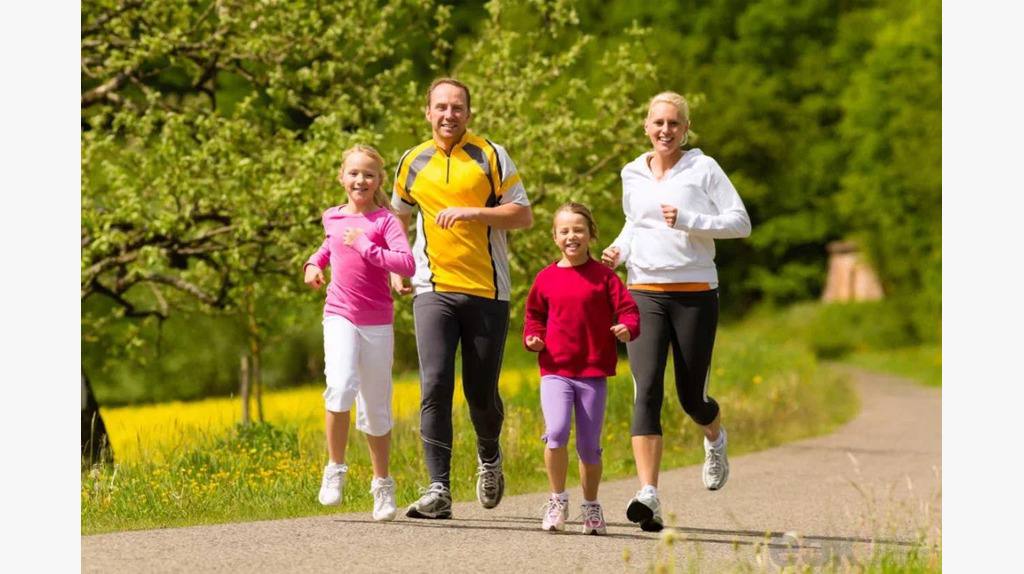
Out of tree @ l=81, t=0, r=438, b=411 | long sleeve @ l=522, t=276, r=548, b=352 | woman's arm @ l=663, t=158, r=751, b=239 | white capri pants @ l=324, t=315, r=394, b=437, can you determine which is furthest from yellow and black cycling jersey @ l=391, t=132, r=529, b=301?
tree @ l=81, t=0, r=438, b=411

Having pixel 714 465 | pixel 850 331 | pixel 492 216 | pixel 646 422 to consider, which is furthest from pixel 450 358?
pixel 850 331

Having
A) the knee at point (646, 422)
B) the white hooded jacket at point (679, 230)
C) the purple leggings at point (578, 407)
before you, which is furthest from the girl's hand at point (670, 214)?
the knee at point (646, 422)

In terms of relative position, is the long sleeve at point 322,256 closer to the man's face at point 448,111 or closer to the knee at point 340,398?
the knee at point 340,398

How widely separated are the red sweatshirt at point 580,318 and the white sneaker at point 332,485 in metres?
1.21

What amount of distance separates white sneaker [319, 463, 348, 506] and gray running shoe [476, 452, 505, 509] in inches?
31.3

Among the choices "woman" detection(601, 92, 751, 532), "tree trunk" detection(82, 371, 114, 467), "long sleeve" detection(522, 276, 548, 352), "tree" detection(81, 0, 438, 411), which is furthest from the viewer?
"tree" detection(81, 0, 438, 411)

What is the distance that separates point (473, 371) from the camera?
308 inches

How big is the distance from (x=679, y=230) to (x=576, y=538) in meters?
1.63

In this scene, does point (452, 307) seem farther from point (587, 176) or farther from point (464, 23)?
point (464, 23)

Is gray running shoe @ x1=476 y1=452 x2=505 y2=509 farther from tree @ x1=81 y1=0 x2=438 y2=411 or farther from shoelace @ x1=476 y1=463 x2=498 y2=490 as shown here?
tree @ x1=81 y1=0 x2=438 y2=411

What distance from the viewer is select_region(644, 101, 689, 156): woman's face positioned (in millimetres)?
7578

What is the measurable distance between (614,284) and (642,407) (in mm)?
684

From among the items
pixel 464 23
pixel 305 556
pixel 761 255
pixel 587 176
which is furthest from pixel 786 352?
pixel 761 255

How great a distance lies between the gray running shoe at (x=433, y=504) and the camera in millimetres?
7820
